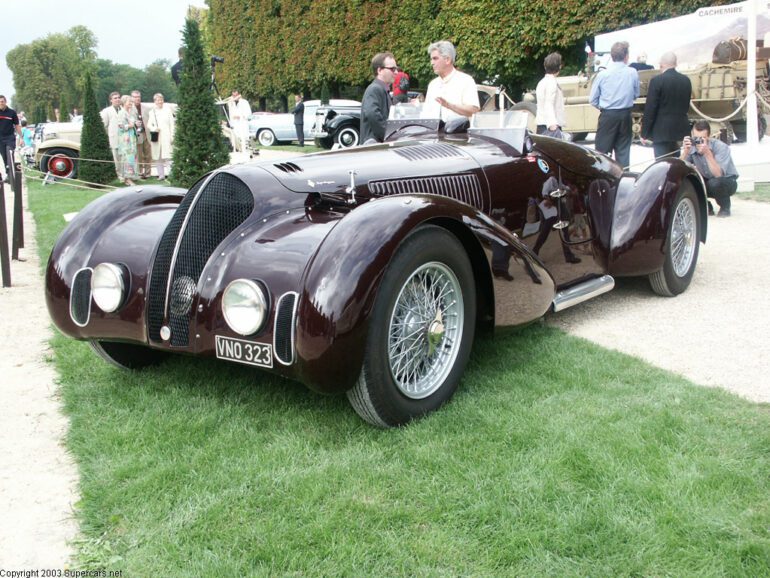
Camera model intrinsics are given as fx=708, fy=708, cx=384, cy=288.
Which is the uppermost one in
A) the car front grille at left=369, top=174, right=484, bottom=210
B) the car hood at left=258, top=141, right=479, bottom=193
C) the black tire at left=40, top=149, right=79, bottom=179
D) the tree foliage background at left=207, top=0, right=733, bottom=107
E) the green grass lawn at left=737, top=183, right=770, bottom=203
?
the tree foliage background at left=207, top=0, right=733, bottom=107

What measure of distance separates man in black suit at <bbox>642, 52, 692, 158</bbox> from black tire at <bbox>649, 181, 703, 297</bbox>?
3.88 m

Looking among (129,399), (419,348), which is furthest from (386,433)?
(129,399)

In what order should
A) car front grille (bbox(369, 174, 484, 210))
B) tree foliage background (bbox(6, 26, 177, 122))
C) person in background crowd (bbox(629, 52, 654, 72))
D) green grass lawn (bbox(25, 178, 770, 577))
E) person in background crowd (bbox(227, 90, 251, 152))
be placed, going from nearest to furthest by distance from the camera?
green grass lawn (bbox(25, 178, 770, 577)) < car front grille (bbox(369, 174, 484, 210)) < person in background crowd (bbox(629, 52, 654, 72)) < person in background crowd (bbox(227, 90, 251, 152)) < tree foliage background (bbox(6, 26, 177, 122))

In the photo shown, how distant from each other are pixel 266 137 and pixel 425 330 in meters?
25.2

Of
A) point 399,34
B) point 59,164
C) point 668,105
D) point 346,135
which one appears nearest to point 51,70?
point 399,34

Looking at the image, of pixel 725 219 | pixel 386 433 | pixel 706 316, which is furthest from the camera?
pixel 725 219

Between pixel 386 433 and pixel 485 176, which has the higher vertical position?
pixel 485 176

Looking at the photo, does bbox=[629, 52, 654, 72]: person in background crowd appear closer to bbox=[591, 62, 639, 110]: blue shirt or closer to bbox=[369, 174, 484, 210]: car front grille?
bbox=[591, 62, 639, 110]: blue shirt

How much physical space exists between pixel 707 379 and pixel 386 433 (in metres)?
1.90

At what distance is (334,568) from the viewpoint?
235 cm

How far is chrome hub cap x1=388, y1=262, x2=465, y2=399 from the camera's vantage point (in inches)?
130

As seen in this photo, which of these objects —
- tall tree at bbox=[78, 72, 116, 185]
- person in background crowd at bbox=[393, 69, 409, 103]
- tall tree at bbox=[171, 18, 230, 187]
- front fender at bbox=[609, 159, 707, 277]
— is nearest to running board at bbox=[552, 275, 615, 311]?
front fender at bbox=[609, 159, 707, 277]

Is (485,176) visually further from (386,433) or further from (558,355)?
(386,433)

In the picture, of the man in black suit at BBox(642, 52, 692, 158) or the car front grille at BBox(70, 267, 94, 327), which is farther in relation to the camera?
the man in black suit at BBox(642, 52, 692, 158)
